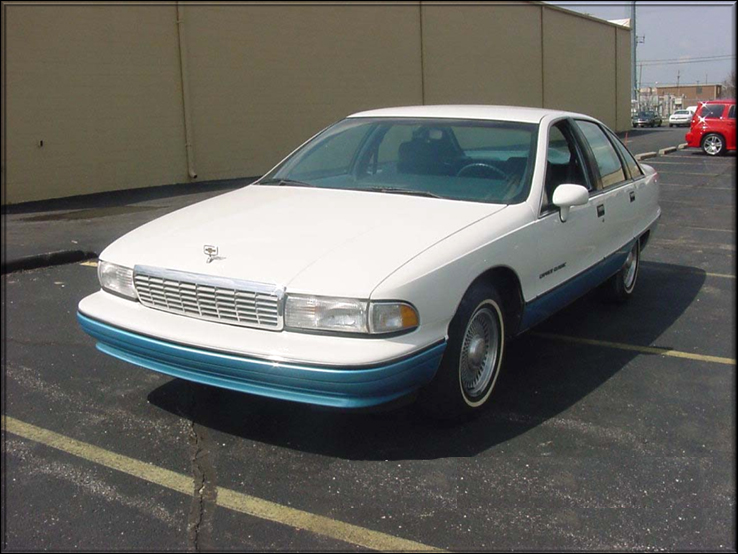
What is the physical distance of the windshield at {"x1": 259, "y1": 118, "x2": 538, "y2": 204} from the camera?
4.57 metres

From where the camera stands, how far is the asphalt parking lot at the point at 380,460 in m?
3.06

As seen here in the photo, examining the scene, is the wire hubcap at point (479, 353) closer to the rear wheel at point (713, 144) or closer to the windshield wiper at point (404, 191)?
the windshield wiper at point (404, 191)

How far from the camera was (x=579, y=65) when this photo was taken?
108 feet

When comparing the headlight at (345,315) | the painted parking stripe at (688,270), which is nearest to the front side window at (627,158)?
the painted parking stripe at (688,270)

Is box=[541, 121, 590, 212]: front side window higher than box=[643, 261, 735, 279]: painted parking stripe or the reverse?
higher

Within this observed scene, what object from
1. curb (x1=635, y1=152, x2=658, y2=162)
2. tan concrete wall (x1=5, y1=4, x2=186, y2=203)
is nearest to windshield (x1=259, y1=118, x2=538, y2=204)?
tan concrete wall (x1=5, y1=4, x2=186, y2=203)

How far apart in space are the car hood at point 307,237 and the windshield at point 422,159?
21 centimetres

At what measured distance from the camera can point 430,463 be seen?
360 centimetres

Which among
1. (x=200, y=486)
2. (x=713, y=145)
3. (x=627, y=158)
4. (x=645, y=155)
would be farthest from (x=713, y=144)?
(x=200, y=486)

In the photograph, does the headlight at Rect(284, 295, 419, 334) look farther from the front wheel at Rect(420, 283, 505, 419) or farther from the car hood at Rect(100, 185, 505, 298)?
the front wheel at Rect(420, 283, 505, 419)

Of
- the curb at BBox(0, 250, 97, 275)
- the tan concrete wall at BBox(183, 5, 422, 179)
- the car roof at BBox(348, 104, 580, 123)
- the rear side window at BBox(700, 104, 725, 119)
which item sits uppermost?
the tan concrete wall at BBox(183, 5, 422, 179)

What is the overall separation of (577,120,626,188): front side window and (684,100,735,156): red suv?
18.2 metres

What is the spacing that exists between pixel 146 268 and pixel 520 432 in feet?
6.54

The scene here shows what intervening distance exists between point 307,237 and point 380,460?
1092mm
